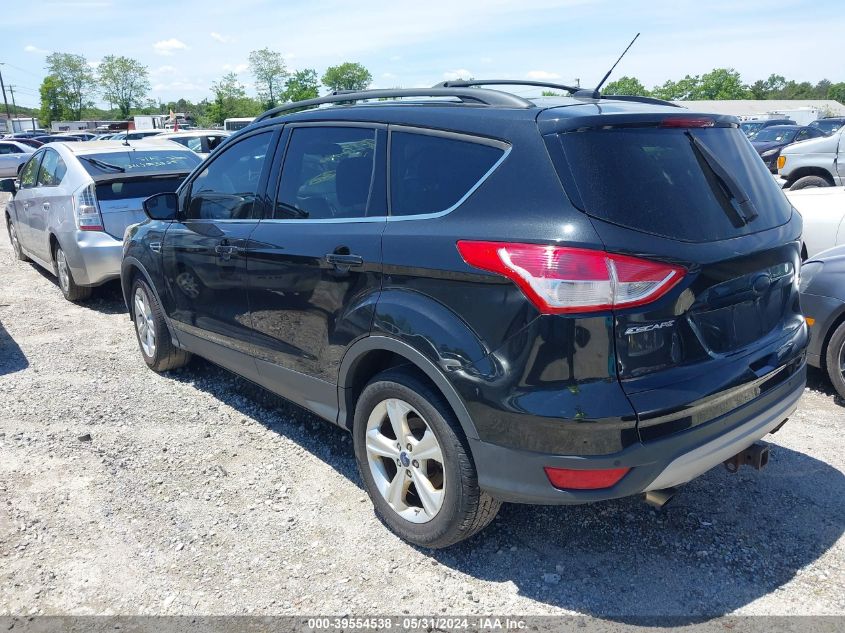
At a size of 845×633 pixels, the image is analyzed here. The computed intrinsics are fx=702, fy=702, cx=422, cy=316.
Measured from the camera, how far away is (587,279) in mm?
2396

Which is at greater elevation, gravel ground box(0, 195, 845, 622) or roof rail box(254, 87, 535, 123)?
roof rail box(254, 87, 535, 123)

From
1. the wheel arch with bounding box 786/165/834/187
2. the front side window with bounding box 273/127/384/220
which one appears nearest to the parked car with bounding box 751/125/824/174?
the wheel arch with bounding box 786/165/834/187

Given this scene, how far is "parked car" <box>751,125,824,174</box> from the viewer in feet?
72.3

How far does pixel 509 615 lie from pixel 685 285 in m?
1.44

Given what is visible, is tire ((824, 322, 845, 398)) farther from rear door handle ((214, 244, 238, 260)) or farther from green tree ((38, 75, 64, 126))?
green tree ((38, 75, 64, 126))

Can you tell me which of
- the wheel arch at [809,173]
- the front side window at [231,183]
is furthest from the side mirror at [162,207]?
the wheel arch at [809,173]

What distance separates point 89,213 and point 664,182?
615 cm

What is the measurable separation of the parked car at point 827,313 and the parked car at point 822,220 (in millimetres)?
1449

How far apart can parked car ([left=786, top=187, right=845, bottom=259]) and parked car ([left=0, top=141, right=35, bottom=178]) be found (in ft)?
91.6

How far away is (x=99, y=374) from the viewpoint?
18.2 ft

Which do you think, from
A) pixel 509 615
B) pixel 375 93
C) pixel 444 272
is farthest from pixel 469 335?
pixel 375 93

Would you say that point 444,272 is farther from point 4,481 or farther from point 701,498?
point 4,481

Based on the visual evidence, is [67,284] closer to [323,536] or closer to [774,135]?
[323,536]

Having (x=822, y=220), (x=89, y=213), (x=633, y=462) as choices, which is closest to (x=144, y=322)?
(x=89, y=213)
